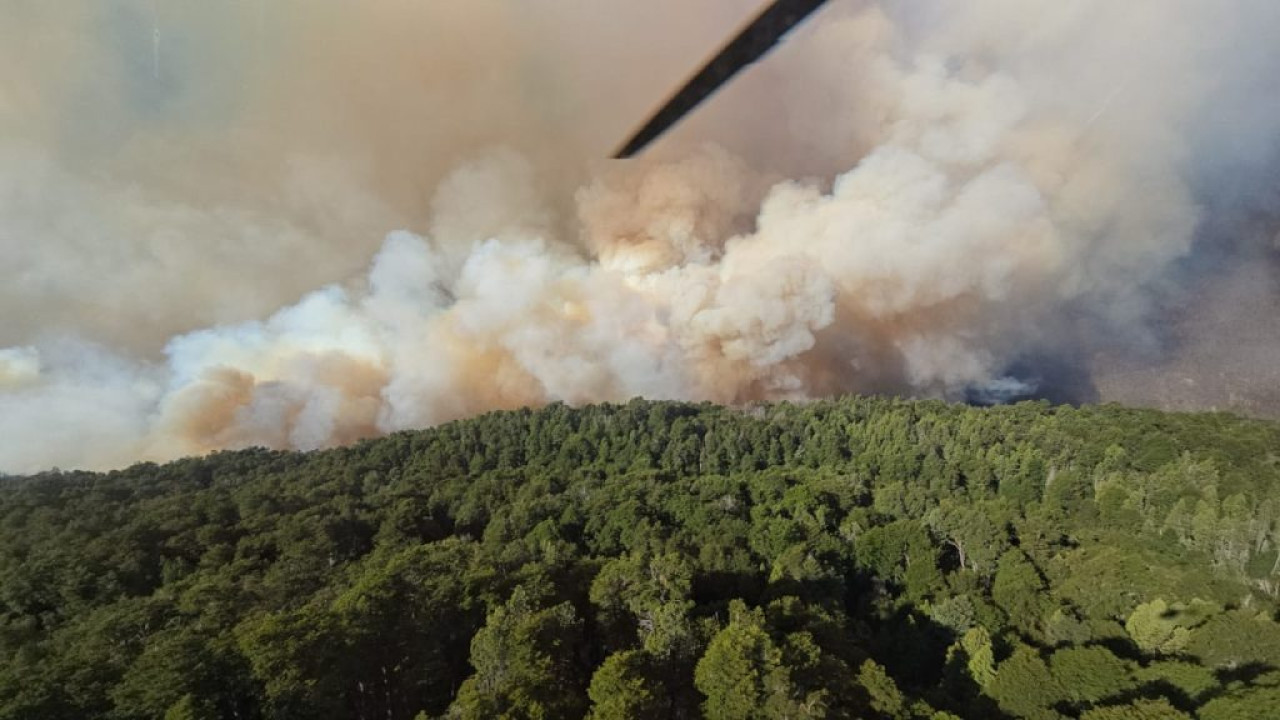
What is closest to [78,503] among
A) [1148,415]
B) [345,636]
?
[345,636]

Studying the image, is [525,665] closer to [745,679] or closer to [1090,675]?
[745,679]

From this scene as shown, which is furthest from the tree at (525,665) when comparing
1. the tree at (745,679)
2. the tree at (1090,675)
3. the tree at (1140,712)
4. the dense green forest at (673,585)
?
the tree at (1090,675)

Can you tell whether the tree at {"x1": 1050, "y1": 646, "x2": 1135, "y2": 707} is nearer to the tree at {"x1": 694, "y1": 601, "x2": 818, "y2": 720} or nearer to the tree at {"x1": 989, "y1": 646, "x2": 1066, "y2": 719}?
the tree at {"x1": 989, "y1": 646, "x2": 1066, "y2": 719}

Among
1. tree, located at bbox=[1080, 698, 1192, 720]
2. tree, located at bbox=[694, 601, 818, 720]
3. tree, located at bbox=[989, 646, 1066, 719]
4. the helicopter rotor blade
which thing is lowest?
tree, located at bbox=[1080, 698, 1192, 720]

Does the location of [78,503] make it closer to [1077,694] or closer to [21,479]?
[21,479]

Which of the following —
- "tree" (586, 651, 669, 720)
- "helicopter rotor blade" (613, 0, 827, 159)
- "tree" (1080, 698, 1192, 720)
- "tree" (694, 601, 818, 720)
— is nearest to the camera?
"helicopter rotor blade" (613, 0, 827, 159)

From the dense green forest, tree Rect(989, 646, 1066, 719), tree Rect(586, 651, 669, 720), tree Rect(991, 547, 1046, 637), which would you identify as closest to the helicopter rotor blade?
tree Rect(586, 651, 669, 720)
